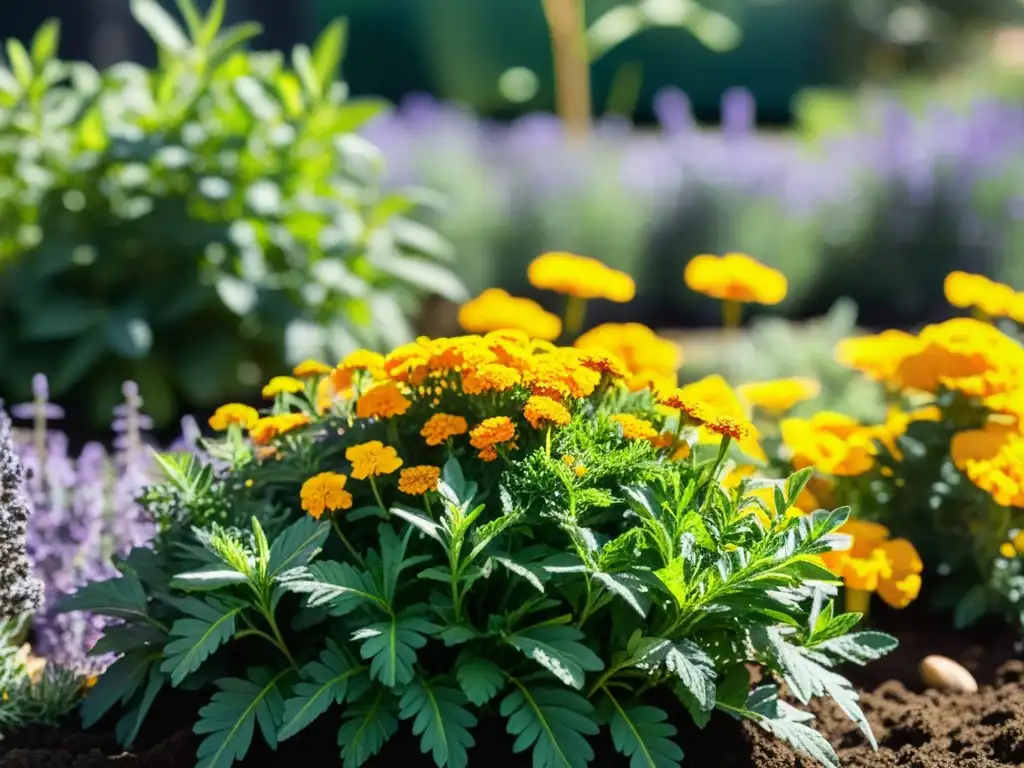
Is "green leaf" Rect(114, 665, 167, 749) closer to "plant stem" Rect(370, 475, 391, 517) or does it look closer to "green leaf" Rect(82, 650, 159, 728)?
"green leaf" Rect(82, 650, 159, 728)

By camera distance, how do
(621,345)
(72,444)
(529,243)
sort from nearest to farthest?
(621,345) → (72,444) → (529,243)

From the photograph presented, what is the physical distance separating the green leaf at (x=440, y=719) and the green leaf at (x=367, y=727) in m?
0.04

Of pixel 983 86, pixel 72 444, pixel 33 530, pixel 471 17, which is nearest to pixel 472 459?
pixel 33 530

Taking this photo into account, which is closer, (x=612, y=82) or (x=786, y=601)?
(x=786, y=601)

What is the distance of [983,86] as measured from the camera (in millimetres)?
12586

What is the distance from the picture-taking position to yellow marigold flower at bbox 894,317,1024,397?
237 cm

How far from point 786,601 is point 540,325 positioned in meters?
1.02

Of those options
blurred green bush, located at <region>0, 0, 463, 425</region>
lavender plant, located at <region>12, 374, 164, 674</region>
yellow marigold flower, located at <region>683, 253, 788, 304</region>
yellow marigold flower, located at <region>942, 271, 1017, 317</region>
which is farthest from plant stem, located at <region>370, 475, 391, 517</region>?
blurred green bush, located at <region>0, 0, 463, 425</region>

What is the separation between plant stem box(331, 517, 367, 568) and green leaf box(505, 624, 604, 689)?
10.5 inches

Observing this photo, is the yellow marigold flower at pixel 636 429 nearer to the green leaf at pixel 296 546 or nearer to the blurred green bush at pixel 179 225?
the green leaf at pixel 296 546

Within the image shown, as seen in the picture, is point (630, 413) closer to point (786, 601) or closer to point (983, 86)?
point (786, 601)

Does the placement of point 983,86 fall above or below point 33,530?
below

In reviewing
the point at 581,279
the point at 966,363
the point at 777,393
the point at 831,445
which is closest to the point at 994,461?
the point at 966,363

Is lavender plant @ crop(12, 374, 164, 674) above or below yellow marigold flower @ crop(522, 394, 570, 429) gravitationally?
below
